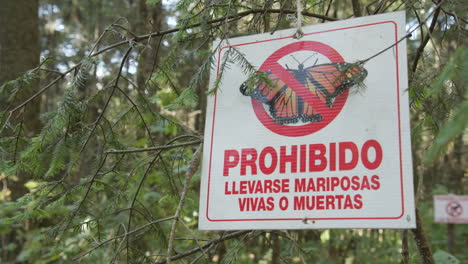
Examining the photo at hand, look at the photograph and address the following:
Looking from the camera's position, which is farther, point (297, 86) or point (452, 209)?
point (452, 209)

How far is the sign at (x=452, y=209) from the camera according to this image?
19.4 ft

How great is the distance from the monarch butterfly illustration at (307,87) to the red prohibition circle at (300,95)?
14 millimetres

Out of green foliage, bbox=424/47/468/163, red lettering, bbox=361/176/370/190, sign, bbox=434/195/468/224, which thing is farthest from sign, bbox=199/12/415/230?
sign, bbox=434/195/468/224

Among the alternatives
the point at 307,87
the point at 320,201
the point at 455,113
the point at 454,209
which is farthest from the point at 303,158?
the point at 454,209

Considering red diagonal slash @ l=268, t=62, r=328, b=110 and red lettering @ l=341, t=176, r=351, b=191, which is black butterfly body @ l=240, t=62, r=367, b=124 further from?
red lettering @ l=341, t=176, r=351, b=191

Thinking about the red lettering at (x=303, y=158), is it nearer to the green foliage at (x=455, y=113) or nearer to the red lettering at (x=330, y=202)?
the red lettering at (x=330, y=202)

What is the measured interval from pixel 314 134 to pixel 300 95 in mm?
166

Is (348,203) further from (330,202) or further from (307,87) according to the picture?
(307,87)

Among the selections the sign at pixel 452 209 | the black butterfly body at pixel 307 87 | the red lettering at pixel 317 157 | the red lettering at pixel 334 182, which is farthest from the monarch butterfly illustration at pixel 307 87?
the sign at pixel 452 209

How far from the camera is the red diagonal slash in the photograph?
5.03 feet

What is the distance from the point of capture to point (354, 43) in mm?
1555

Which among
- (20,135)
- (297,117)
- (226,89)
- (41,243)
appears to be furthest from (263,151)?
(41,243)

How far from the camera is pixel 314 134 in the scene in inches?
58.6

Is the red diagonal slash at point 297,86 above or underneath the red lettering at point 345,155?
above
